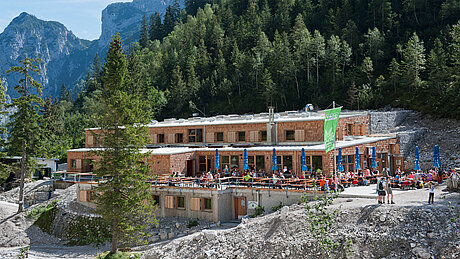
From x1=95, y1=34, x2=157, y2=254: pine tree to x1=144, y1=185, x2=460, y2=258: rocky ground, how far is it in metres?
2.86

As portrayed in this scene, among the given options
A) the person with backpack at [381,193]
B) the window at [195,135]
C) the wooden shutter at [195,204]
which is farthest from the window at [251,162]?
the person with backpack at [381,193]

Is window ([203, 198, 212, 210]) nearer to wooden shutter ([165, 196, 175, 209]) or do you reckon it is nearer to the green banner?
wooden shutter ([165, 196, 175, 209])

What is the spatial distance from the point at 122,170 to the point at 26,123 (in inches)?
742

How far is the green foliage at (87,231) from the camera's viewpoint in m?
32.5

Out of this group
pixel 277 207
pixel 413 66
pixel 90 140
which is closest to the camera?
pixel 277 207

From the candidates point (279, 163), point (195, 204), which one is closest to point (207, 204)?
point (195, 204)

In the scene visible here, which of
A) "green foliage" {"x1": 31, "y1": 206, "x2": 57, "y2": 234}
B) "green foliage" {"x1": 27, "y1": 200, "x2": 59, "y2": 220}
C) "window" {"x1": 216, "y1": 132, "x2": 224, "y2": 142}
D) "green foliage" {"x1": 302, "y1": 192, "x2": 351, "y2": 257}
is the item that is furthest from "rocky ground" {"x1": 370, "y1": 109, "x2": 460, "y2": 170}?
"green foliage" {"x1": 27, "y1": 200, "x2": 59, "y2": 220}

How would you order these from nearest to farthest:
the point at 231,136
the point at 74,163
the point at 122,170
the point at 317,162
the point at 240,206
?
the point at 122,170 → the point at 240,206 → the point at 317,162 → the point at 231,136 → the point at 74,163

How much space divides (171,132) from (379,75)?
4409 cm

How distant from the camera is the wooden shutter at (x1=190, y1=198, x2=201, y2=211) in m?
30.9

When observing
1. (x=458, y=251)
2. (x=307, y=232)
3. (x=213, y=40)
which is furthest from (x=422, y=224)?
(x=213, y=40)

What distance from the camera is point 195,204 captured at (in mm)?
31094

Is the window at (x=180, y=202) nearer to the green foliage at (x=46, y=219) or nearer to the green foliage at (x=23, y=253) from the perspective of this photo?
the green foliage at (x=23, y=253)

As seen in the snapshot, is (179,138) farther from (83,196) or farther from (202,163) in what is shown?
(83,196)
